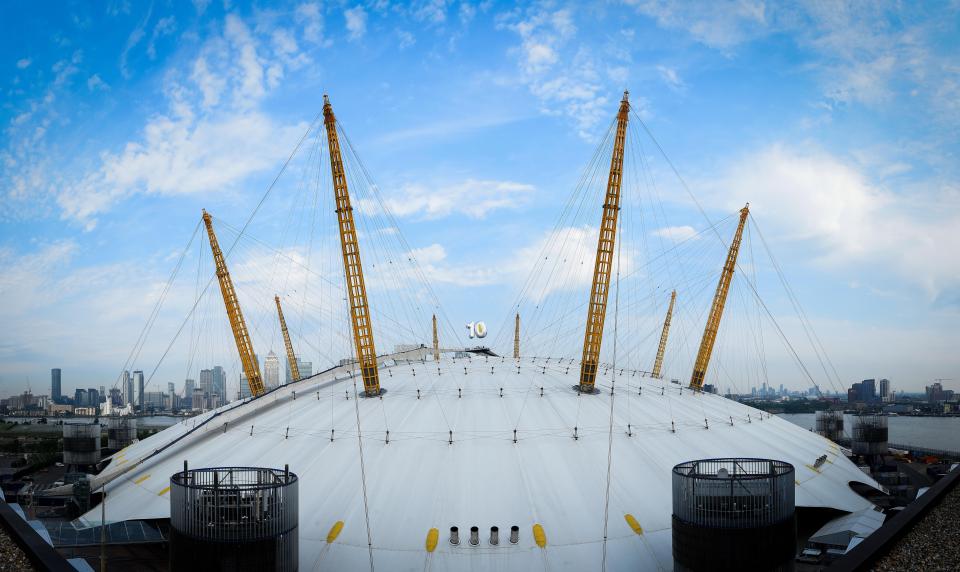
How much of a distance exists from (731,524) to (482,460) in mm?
11507

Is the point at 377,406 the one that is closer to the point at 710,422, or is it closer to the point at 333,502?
the point at 333,502

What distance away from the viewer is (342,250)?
42000mm

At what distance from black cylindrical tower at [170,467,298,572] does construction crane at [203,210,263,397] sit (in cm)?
3958

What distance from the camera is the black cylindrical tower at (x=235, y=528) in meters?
20.2

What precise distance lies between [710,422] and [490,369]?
48.2 feet

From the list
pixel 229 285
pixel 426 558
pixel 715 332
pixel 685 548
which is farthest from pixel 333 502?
pixel 715 332

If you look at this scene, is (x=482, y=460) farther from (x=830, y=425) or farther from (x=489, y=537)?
(x=830, y=425)

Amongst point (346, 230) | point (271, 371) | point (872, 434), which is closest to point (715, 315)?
point (872, 434)

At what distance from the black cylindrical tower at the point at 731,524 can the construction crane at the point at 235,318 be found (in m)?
45.9

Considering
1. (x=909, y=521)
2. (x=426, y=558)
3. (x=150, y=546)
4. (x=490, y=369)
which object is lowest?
(x=150, y=546)

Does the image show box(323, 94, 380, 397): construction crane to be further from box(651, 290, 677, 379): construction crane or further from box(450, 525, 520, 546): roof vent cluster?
box(651, 290, 677, 379): construction crane

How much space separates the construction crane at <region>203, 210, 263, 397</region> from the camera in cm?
5950

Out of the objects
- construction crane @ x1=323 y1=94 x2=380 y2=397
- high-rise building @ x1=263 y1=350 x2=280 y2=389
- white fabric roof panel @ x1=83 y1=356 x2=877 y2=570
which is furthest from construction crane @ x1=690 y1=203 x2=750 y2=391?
high-rise building @ x1=263 y1=350 x2=280 y2=389

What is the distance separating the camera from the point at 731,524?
71.2 feet
